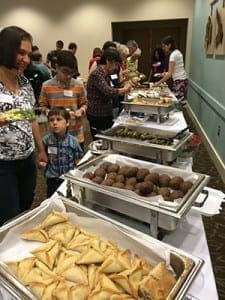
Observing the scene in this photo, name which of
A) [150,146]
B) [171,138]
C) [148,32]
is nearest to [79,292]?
[150,146]

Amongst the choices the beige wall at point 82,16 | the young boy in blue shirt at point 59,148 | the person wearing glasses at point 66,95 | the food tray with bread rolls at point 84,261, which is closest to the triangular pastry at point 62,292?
the food tray with bread rolls at point 84,261

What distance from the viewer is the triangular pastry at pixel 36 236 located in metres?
0.81

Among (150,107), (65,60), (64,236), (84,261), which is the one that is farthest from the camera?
(150,107)

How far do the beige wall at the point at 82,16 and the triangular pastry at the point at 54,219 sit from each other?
19.7ft

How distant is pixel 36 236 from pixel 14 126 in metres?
0.56

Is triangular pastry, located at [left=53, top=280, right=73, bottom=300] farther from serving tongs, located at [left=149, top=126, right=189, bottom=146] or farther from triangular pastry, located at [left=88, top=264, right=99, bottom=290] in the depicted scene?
serving tongs, located at [left=149, top=126, right=189, bottom=146]

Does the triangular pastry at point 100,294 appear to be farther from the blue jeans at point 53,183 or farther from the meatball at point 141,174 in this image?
the blue jeans at point 53,183

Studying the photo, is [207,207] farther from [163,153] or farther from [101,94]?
[101,94]

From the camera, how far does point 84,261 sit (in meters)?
0.71

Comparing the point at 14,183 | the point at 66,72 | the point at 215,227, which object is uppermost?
the point at 66,72

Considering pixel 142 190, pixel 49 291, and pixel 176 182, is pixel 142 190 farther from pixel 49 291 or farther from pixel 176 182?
pixel 49 291

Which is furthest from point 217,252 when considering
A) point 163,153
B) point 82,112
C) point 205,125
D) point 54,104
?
point 205,125

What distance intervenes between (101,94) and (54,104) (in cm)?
52

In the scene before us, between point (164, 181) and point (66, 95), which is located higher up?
point (66, 95)
